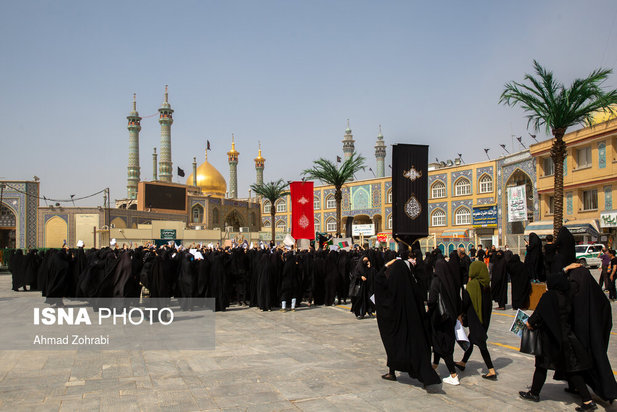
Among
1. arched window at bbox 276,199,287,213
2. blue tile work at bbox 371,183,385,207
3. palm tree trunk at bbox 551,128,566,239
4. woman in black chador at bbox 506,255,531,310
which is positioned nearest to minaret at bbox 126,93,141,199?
arched window at bbox 276,199,287,213

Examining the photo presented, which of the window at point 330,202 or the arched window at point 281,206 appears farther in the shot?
the arched window at point 281,206

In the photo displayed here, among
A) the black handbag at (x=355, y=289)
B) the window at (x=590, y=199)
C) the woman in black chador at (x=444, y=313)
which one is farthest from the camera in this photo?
the window at (x=590, y=199)

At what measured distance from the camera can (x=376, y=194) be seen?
48688 mm

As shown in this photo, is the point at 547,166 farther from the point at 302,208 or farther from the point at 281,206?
the point at 281,206

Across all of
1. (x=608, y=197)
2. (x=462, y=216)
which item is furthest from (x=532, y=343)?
(x=462, y=216)

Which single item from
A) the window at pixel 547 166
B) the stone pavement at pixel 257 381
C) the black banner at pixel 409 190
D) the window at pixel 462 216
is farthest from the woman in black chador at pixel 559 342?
the window at pixel 462 216

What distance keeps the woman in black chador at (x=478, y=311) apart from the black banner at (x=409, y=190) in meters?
11.4

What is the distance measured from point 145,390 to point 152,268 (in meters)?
6.05

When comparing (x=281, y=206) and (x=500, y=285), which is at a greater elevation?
(x=281, y=206)

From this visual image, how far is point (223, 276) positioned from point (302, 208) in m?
9.84

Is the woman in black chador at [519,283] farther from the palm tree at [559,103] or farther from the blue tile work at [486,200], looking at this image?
the blue tile work at [486,200]

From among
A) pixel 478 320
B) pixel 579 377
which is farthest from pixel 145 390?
pixel 579 377

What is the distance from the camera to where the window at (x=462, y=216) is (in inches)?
1604

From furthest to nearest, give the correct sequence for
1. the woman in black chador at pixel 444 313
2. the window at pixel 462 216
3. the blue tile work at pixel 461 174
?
1. the window at pixel 462 216
2. the blue tile work at pixel 461 174
3. the woman in black chador at pixel 444 313
